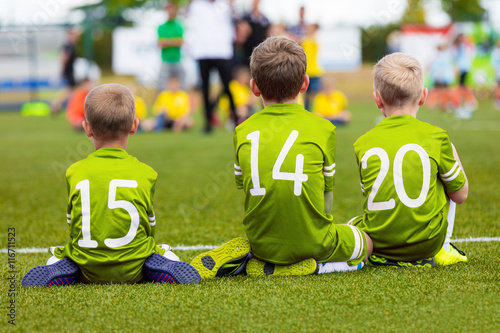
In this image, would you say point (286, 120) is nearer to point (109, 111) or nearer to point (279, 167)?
point (279, 167)

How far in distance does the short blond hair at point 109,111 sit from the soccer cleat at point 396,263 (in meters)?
1.23

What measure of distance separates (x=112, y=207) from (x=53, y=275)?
1.18 feet

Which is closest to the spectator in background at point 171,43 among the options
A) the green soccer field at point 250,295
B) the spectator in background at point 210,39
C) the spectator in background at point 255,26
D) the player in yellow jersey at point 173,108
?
the player in yellow jersey at point 173,108

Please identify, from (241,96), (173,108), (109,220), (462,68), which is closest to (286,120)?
(109,220)

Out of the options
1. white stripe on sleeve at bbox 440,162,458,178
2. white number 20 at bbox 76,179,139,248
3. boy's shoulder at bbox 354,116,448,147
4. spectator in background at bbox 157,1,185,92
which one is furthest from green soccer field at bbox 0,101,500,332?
spectator in background at bbox 157,1,185,92

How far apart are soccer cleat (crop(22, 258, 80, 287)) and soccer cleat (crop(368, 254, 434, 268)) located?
1.29 metres

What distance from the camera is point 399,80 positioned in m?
2.73

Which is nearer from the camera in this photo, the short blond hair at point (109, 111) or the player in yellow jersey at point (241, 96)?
the short blond hair at point (109, 111)

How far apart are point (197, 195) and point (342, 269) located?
2.54m

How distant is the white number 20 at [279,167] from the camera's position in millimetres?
2529

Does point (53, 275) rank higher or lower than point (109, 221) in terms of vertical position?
lower

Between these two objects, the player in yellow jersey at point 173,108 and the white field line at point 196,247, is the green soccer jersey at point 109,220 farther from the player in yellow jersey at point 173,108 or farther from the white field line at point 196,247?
the player in yellow jersey at point 173,108

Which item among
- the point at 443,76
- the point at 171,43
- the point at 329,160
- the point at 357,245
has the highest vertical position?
the point at 329,160

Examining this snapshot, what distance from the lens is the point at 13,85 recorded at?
2272cm
